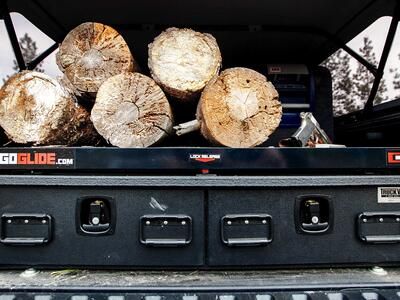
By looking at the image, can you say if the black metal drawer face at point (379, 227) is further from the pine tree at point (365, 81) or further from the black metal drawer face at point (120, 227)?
the pine tree at point (365, 81)

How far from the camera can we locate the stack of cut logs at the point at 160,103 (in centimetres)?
221

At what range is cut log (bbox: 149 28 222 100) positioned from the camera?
228 centimetres

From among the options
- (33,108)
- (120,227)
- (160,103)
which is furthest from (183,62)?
(120,227)

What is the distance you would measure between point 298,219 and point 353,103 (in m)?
2.27

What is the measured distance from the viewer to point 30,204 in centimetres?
196

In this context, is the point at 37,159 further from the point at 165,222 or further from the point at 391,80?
the point at 391,80

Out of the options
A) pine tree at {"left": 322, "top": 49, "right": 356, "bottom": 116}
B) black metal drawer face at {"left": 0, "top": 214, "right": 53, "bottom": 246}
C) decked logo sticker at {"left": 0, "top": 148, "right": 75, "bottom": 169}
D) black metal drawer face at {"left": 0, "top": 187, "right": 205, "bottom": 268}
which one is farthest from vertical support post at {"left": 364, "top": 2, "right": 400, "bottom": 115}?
black metal drawer face at {"left": 0, "top": 214, "right": 53, "bottom": 246}

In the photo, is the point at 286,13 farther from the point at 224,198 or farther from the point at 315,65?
the point at 224,198

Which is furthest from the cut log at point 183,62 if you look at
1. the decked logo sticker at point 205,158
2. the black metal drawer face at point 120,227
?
the black metal drawer face at point 120,227

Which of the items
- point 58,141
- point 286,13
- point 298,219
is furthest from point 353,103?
point 58,141

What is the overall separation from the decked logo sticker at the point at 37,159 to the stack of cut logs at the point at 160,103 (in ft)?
0.77

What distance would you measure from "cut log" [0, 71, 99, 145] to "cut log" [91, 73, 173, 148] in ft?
0.60

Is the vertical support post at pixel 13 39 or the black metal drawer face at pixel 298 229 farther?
the vertical support post at pixel 13 39

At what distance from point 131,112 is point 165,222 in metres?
0.59
